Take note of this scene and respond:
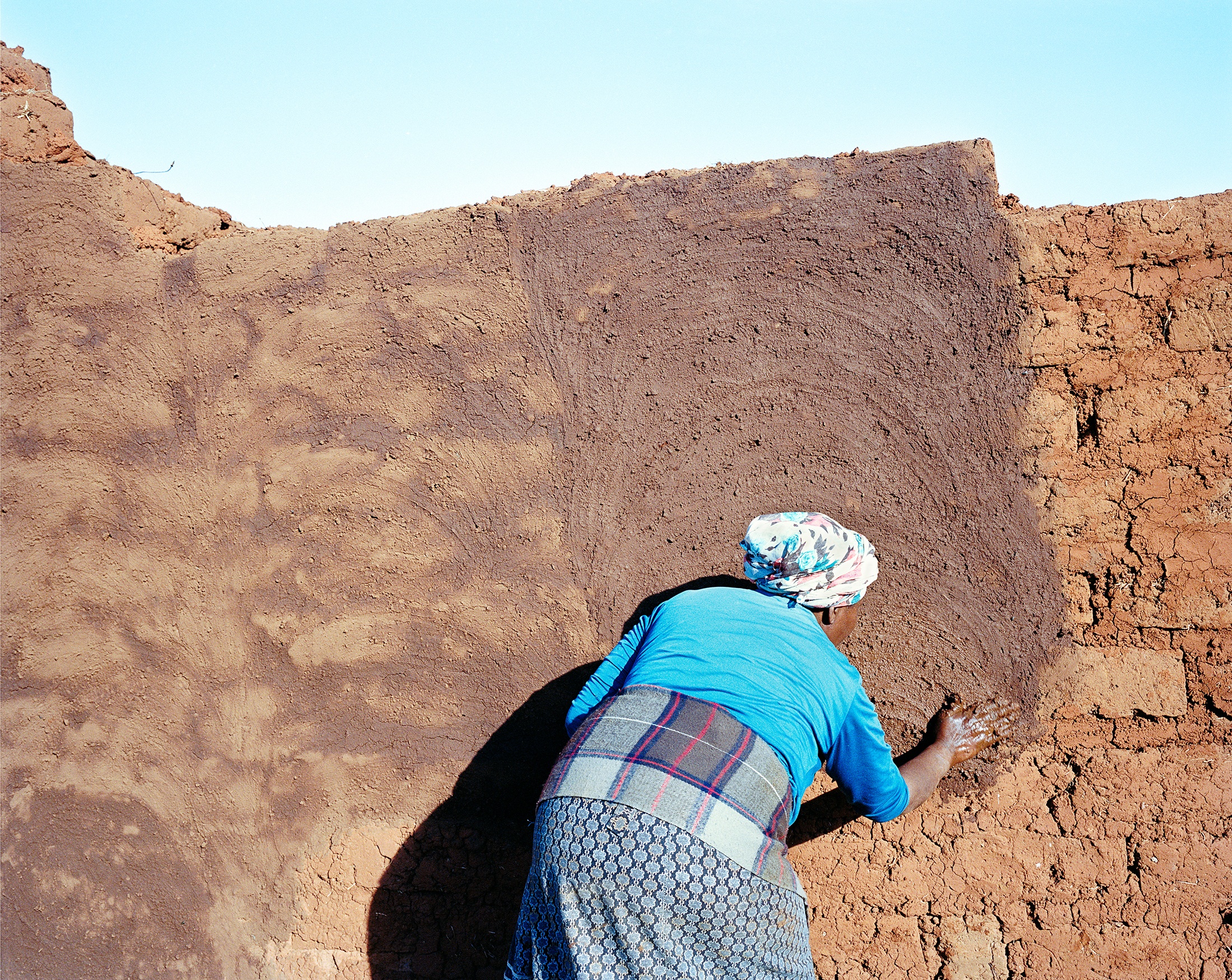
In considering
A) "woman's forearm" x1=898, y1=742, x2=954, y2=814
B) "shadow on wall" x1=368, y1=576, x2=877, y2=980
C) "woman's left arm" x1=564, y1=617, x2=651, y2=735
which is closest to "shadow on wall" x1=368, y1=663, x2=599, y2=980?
"shadow on wall" x1=368, y1=576, x2=877, y2=980

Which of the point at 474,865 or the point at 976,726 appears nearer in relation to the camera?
the point at 976,726

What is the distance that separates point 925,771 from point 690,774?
858mm

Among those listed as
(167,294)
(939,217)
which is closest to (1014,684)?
(939,217)

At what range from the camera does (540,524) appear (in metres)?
2.68

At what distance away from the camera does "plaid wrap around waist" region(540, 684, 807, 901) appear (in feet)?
5.76

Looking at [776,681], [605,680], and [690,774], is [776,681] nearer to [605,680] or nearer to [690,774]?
[690,774]

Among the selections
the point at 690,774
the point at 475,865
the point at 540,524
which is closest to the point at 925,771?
the point at 690,774

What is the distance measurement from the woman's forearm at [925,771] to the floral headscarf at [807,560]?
0.52 m

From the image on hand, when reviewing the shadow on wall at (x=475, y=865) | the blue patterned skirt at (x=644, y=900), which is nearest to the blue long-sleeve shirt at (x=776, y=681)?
the blue patterned skirt at (x=644, y=900)

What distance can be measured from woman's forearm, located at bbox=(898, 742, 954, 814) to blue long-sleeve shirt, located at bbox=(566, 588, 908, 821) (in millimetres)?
96

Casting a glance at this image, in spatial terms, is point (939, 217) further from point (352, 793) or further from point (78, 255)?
point (78, 255)

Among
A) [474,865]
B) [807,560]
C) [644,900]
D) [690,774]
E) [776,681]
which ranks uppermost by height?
[807,560]

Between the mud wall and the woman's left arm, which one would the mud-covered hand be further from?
the woman's left arm

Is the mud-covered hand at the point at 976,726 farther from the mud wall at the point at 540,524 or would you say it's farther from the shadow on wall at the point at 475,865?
the shadow on wall at the point at 475,865
